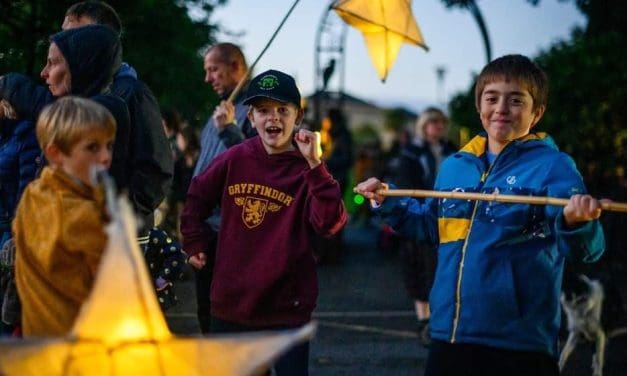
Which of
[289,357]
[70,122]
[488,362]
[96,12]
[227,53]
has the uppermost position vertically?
[96,12]

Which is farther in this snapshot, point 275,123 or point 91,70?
point 275,123

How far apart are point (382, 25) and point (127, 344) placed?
421cm

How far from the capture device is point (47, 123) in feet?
10.8

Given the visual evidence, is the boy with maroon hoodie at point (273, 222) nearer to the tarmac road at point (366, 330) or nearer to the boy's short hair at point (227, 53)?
the boy's short hair at point (227, 53)

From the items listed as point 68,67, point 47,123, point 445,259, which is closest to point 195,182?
point 68,67

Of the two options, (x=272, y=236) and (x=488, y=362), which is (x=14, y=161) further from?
(x=488, y=362)

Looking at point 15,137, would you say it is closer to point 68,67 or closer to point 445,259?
point 68,67

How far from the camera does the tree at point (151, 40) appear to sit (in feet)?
24.8

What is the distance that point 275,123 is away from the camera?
4.71 meters

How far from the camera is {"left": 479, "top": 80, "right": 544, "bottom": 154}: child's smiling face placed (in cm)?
412

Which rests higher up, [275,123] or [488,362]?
[275,123]

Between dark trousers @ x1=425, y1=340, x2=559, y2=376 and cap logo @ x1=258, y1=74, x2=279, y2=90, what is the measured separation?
143 centimetres

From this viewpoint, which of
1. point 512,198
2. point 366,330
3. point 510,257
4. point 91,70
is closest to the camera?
point 512,198

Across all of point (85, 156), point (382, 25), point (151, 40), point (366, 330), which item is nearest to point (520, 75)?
point (85, 156)
